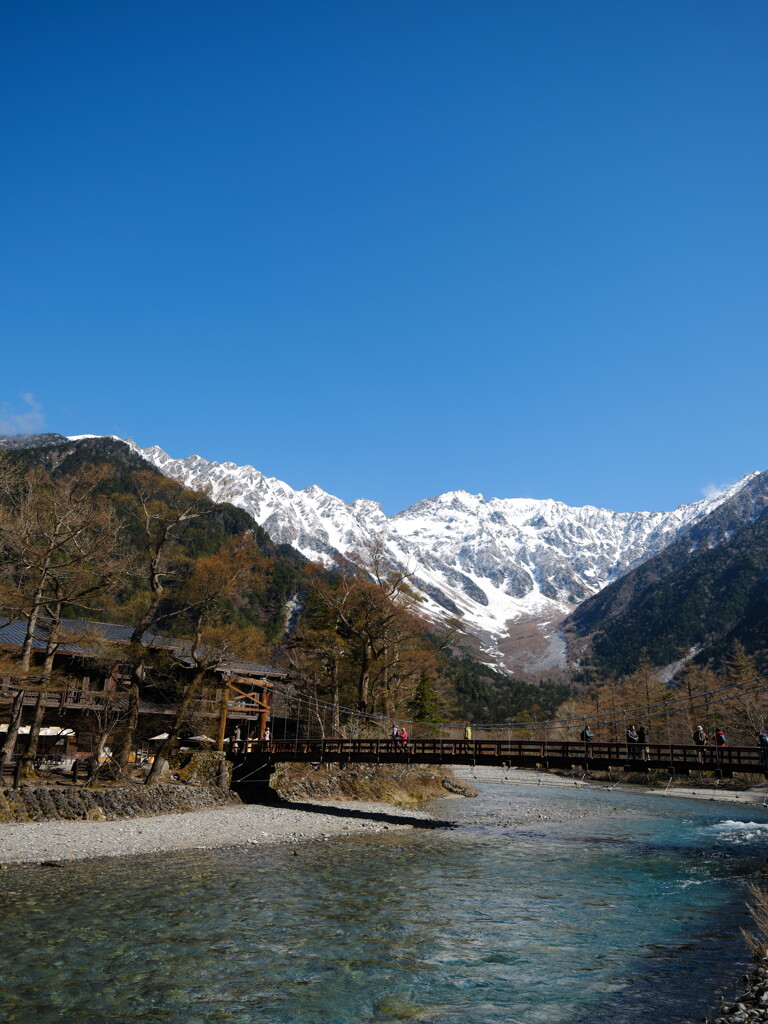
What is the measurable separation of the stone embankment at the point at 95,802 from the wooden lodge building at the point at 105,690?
395 cm

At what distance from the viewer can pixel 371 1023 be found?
833 centimetres

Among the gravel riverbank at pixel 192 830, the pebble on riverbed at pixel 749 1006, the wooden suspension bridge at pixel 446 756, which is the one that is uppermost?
the wooden suspension bridge at pixel 446 756

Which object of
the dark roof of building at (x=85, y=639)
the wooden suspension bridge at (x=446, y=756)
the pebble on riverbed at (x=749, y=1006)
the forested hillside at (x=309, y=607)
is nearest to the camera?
the pebble on riverbed at (x=749, y=1006)

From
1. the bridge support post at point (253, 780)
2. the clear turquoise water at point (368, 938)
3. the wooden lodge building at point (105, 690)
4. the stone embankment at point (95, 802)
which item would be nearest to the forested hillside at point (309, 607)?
the wooden lodge building at point (105, 690)

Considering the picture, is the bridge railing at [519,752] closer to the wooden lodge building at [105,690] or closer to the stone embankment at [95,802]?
the wooden lodge building at [105,690]

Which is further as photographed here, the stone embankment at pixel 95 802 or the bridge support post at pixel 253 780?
the bridge support post at pixel 253 780

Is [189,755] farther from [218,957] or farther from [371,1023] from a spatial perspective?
[371,1023]

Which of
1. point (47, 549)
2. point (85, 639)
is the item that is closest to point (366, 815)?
point (85, 639)

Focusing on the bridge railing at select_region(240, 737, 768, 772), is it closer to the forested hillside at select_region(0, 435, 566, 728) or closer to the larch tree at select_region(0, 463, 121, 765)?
the forested hillside at select_region(0, 435, 566, 728)

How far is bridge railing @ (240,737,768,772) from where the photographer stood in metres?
24.5

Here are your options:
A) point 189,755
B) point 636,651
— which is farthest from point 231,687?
point 636,651

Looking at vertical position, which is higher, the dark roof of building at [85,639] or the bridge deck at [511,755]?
the dark roof of building at [85,639]

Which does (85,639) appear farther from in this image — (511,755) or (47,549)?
(511,755)

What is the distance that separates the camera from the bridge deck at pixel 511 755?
24531mm
